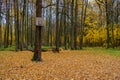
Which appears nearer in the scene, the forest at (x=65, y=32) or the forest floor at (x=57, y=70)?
the forest floor at (x=57, y=70)

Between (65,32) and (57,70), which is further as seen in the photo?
(65,32)

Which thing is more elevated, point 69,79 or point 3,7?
point 3,7

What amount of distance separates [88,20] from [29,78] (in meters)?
44.5

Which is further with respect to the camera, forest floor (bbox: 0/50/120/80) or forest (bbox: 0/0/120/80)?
forest (bbox: 0/0/120/80)

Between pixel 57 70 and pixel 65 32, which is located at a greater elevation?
pixel 65 32

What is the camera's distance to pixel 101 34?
50.7m

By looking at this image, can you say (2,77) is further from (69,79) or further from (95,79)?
(95,79)

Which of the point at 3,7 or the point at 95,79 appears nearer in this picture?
the point at 95,79

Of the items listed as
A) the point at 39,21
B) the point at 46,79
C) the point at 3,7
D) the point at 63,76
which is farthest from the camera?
the point at 3,7

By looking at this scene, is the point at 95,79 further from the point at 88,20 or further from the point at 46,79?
the point at 88,20

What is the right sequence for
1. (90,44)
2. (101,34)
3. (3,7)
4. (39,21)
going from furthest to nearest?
(90,44) < (101,34) < (3,7) < (39,21)

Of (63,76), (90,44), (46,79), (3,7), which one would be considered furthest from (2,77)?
(90,44)

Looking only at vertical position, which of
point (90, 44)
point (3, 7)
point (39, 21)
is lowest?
point (90, 44)

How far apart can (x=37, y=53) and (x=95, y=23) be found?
40.1 meters
